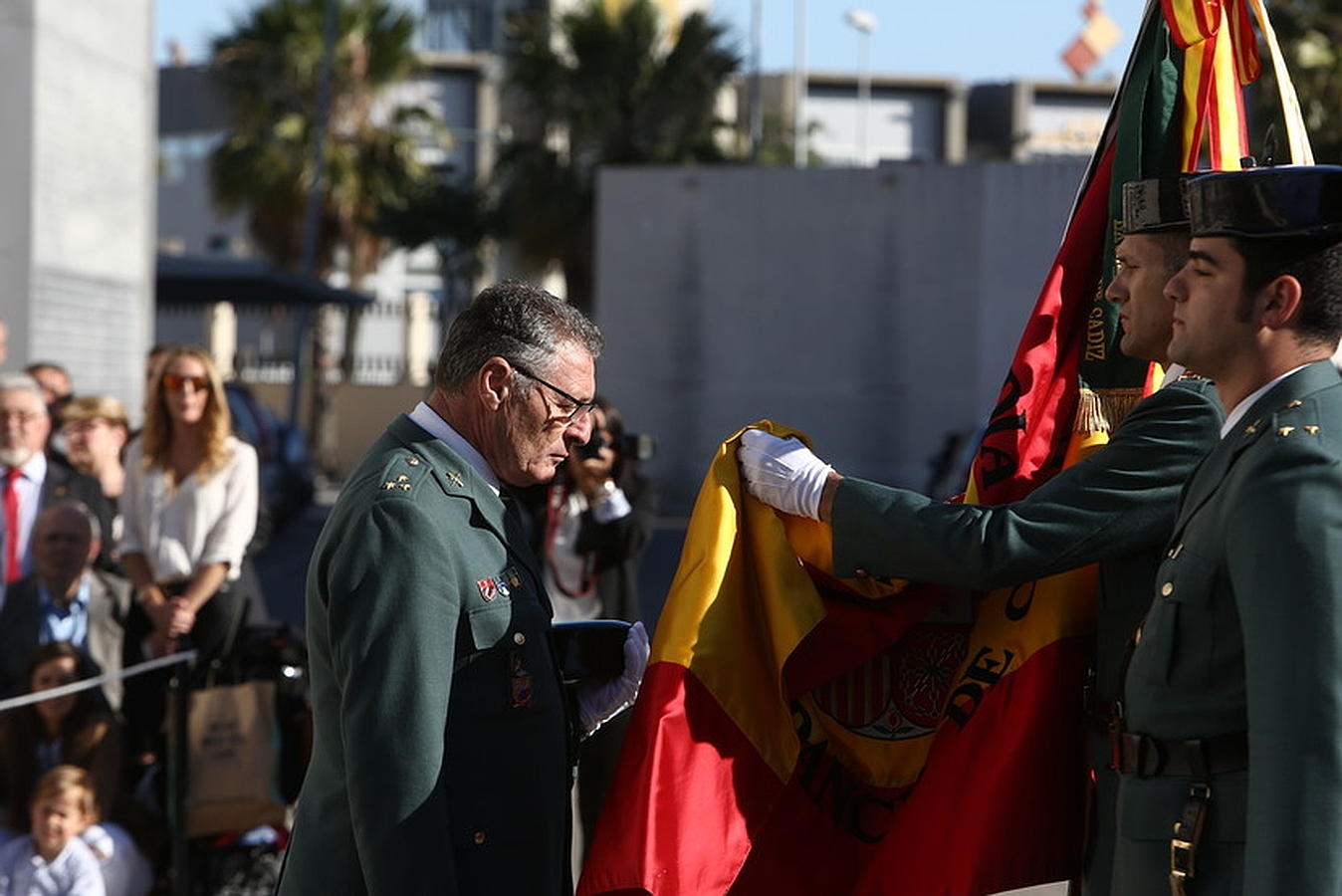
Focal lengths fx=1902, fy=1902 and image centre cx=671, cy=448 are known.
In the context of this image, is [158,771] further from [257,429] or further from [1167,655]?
[257,429]

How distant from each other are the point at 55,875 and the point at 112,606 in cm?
118

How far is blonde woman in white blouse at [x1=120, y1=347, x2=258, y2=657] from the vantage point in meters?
6.24

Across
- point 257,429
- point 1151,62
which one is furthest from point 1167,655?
point 257,429

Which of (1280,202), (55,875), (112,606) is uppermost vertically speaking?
(1280,202)

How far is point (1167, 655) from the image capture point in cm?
266

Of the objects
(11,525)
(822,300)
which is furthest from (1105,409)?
(822,300)

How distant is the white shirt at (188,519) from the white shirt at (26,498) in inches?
18.4

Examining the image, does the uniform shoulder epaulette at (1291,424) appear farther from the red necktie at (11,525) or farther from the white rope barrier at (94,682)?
the red necktie at (11,525)

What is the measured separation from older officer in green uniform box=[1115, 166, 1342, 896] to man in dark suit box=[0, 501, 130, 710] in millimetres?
4280

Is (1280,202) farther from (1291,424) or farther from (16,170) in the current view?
(16,170)

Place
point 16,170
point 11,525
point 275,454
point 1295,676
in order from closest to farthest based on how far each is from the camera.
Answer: point 1295,676 → point 11,525 → point 16,170 → point 275,454

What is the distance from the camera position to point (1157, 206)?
9.98 ft

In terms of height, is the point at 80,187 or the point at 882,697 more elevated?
the point at 80,187

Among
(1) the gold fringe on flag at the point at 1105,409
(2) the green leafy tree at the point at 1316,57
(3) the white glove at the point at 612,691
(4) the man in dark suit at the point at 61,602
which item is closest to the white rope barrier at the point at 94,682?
(4) the man in dark suit at the point at 61,602
